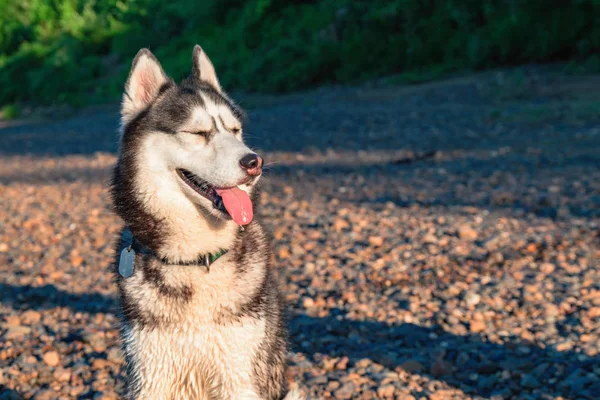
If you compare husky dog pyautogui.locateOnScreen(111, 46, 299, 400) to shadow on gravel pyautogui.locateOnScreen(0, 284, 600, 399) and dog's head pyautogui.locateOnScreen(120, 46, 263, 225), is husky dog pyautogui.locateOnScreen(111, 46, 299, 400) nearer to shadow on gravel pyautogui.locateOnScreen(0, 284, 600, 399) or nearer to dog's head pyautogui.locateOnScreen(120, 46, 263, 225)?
dog's head pyautogui.locateOnScreen(120, 46, 263, 225)

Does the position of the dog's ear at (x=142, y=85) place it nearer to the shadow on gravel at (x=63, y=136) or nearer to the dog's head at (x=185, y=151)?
the dog's head at (x=185, y=151)

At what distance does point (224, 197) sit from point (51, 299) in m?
3.80

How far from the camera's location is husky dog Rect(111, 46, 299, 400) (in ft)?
11.7

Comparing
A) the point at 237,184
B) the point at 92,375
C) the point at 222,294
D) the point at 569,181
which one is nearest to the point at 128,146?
the point at 237,184

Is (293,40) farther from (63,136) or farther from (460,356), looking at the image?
(460,356)

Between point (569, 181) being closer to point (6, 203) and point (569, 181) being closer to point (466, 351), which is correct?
point (466, 351)

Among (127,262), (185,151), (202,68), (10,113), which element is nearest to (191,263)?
(127,262)

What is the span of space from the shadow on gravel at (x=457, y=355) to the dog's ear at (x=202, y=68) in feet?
6.71

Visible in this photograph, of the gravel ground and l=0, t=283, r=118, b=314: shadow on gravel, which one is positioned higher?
l=0, t=283, r=118, b=314: shadow on gravel

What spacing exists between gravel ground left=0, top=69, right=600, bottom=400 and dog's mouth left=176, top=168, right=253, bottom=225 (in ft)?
4.91

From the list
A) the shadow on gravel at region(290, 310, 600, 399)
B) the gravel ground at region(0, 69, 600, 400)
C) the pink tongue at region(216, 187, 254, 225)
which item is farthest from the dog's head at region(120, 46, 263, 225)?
the shadow on gravel at region(290, 310, 600, 399)

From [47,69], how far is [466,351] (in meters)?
31.9

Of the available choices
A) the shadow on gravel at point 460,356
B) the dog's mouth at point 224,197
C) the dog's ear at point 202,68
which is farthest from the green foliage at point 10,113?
the dog's mouth at point 224,197

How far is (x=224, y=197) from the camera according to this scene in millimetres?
3697
